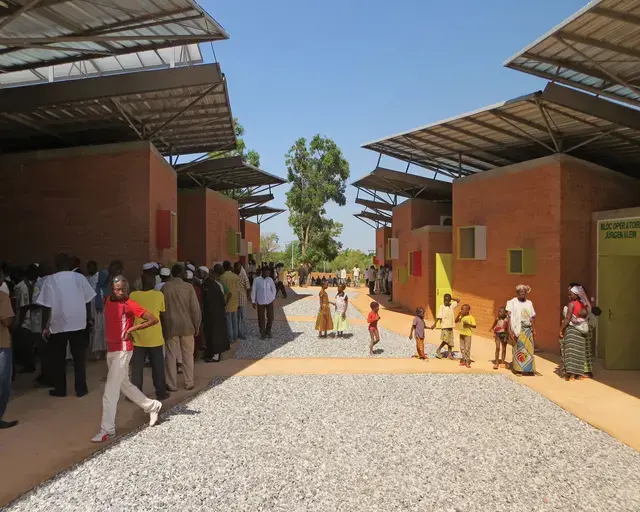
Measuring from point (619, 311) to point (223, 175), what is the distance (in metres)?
13.2

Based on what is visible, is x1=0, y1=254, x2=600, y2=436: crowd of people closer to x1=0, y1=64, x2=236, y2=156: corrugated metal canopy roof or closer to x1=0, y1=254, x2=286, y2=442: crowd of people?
x1=0, y1=254, x2=286, y2=442: crowd of people

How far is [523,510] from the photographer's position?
342 centimetres

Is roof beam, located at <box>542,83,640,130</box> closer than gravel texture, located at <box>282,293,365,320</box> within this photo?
Yes

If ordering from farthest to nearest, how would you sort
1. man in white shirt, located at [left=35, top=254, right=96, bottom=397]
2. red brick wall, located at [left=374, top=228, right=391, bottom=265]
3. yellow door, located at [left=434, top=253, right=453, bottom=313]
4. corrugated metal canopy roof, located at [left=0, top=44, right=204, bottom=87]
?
red brick wall, located at [left=374, top=228, right=391, bottom=265]
yellow door, located at [left=434, top=253, right=453, bottom=313]
corrugated metal canopy roof, located at [left=0, top=44, right=204, bottom=87]
man in white shirt, located at [left=35, top=254, right=96, bottom=397]

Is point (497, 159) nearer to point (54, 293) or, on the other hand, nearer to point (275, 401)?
point (275, 401)

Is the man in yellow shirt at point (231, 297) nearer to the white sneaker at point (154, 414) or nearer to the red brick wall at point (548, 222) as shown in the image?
the white sneaker at point (154, 414)

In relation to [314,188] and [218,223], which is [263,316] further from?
[314,188]

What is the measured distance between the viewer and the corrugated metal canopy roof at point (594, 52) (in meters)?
5.75

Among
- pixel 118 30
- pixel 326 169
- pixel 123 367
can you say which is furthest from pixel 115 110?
pixel 326 169

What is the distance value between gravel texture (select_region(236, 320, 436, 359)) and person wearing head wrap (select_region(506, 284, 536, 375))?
7.09ft

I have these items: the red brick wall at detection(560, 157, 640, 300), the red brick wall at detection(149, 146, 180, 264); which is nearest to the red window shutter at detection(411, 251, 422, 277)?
the red brick wall at detection(560, 157, 640, 300)

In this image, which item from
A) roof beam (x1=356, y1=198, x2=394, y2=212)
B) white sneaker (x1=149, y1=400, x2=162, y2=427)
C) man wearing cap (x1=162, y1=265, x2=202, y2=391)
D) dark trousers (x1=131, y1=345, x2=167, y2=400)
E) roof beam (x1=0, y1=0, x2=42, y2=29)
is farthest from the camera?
roof beam (x1=356, y1=198, x2=394, y2=212)

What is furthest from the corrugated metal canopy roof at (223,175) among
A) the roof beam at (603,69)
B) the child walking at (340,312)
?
the roof beam at (603,69)

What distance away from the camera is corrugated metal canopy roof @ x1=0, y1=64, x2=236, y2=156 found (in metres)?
7.98
